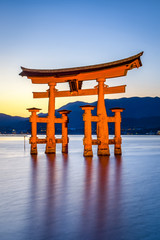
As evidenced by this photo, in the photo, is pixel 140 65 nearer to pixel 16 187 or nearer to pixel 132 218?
pixel 16 187

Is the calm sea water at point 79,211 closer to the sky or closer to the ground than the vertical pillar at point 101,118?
closer to the ground

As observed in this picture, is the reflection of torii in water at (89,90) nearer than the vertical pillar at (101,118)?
Yes

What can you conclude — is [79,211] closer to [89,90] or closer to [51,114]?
[89,90]

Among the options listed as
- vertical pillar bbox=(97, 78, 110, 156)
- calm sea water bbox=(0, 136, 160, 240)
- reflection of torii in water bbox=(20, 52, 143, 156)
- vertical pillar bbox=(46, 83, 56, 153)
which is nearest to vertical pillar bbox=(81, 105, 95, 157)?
reflection of torii in water bbox=(20, 52, 143, 156)

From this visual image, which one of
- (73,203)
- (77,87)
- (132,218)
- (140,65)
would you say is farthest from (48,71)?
(132,218)

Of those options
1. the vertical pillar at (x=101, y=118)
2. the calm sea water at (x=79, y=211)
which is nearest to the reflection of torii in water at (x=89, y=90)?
the vertical pillar at (x=101, y=118)

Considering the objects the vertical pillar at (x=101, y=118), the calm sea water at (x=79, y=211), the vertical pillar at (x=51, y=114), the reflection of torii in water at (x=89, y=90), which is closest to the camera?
the calm sea water at (x=79, y=211)

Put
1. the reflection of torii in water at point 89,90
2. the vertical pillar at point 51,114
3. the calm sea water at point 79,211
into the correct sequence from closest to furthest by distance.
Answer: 1. the calm sea water at point 79,211
2. the reflection of torii in water at point 89,90
3. the vertical pillar at point 51,114

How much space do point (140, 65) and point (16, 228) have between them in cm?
1451

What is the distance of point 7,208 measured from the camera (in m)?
6.66

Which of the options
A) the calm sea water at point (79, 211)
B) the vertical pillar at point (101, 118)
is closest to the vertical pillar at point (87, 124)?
the vertical pillar at point (101, 118)

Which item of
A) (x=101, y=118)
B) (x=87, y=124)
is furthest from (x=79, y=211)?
(x=101, y=118)

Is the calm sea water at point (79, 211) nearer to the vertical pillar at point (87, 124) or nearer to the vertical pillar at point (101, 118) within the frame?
the vertical pillar at point (87, 124)

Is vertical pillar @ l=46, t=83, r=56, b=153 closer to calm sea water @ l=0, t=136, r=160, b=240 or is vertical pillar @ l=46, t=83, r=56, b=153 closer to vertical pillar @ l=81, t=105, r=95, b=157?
vertical pillar @ l=81, t=105, r=95, b=157
